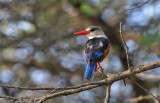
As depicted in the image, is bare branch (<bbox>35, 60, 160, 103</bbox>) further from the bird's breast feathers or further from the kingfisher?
the bird's breast feathers

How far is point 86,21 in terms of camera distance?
675 centimetres

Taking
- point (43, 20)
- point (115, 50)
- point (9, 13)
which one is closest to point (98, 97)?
point (115, 50)

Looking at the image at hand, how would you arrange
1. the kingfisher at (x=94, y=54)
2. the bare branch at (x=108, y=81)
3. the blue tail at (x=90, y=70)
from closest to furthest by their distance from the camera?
the bare branch at (x=108, y=81)
the blue tail at (x=90, y=70)
the kingfisher at (x=94, y=54)

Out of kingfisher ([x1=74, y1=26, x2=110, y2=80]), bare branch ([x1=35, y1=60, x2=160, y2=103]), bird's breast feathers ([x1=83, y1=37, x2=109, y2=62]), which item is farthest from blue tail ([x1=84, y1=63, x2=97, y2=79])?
bare branch ([x1=35, y1=60, x2=160, y2=103])

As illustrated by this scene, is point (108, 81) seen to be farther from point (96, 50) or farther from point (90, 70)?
point (96, 50)

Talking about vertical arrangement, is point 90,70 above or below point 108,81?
above

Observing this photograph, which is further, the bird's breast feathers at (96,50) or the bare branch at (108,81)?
the bird's breast feathers at (96,50)

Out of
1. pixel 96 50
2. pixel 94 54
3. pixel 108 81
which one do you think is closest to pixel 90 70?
pixel 94 54

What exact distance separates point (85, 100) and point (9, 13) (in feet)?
8.35

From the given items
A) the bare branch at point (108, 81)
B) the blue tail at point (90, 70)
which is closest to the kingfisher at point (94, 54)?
the blue tail at point (90, 70)

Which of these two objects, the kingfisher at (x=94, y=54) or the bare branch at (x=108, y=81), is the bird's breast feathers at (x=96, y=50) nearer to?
the kingfisher at (x=94, y=54)

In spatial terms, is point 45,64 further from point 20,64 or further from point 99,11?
point 99,11

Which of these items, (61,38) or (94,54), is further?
(61,38)

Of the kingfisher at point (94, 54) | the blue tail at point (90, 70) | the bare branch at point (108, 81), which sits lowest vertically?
the bare branch at point (108, 81)
